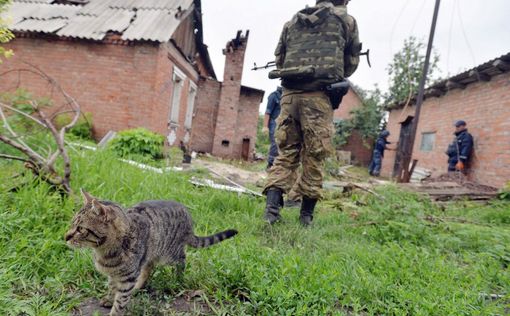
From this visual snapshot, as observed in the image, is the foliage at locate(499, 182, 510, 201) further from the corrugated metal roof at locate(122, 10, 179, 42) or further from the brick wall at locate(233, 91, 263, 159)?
the brick wall at locate(233, 91, 263, 159)

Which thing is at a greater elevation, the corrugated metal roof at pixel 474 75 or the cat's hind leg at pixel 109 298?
the corrugated metal roof at pixel 474 75

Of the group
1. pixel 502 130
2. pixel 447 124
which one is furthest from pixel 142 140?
pixel 447 124

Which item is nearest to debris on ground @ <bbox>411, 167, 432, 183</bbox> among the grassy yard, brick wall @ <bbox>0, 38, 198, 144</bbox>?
the grassy yard

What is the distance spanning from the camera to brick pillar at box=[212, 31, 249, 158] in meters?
→ 11.8

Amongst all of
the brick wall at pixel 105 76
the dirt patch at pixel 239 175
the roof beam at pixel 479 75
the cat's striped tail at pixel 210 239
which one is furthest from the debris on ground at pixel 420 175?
the cat's striped tail at pixel 210 239

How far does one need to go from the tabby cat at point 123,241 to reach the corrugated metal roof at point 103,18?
6.77 m

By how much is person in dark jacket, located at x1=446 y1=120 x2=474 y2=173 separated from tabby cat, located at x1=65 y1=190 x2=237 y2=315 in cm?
889

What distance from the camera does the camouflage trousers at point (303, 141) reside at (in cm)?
306

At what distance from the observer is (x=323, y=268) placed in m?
2.01

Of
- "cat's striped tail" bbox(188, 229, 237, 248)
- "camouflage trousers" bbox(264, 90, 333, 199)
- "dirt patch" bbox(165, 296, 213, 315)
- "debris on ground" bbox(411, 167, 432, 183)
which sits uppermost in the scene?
"camouflage trousers" bbox(264, 90, 333, 199)

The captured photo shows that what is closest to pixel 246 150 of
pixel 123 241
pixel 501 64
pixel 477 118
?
pixel 477 118

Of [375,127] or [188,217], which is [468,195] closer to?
[188,217]

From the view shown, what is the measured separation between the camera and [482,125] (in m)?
8.09

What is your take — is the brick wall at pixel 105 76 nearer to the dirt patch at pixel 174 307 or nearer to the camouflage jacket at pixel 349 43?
the camouflage jacket at pixel 349 43
